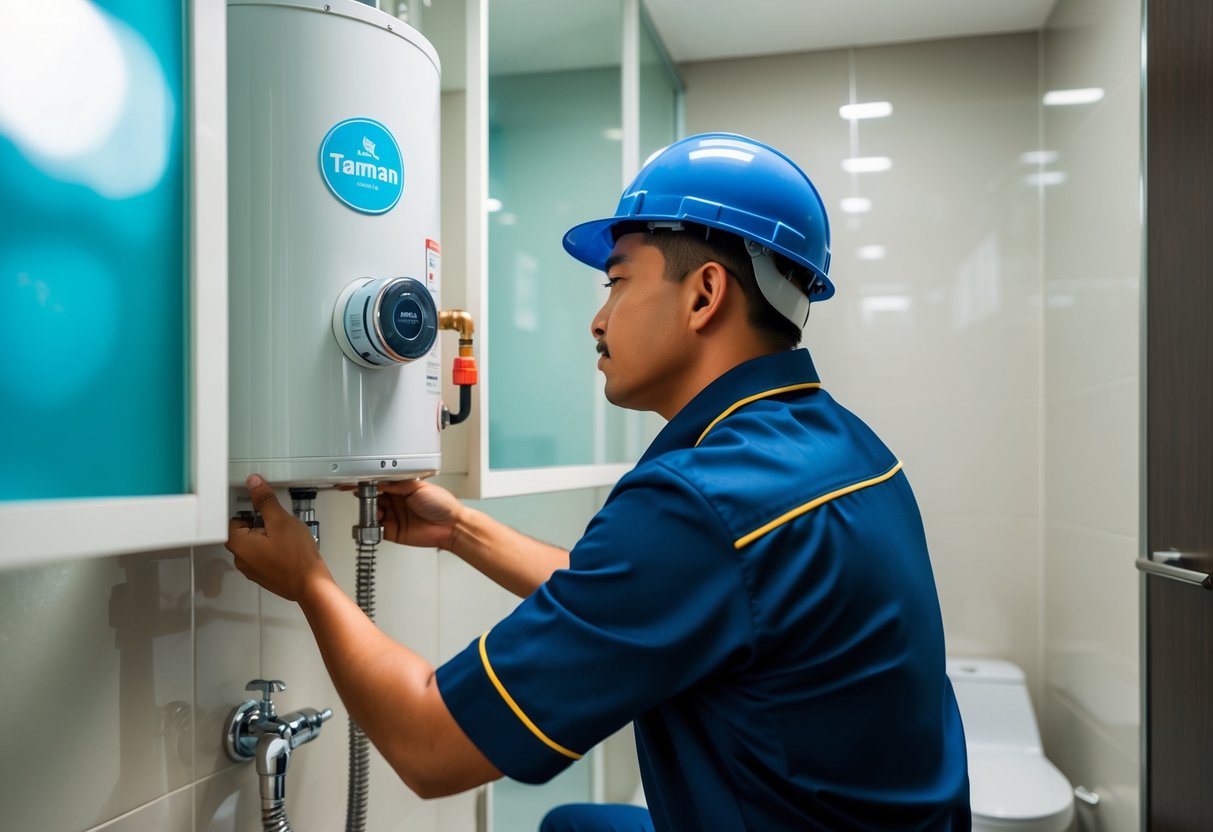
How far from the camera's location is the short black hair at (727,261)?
991mm

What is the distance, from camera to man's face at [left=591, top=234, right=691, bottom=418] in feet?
3.27

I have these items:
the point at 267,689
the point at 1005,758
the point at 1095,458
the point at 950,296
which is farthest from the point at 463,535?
the point at 950,296

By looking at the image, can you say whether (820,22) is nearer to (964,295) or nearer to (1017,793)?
(964,295)

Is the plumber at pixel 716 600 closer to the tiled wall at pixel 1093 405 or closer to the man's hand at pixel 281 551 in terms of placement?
the man's hand at pixel 281 551

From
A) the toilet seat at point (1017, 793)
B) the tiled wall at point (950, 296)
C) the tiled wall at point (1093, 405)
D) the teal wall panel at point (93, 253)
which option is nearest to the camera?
the teal wall panel at point (93, 253)

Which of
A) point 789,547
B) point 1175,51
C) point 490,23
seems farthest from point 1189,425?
point 490,23

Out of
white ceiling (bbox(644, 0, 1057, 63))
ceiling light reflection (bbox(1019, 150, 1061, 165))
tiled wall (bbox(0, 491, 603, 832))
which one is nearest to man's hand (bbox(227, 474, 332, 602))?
tiled wall (bbox(0, 491, 603, 832))

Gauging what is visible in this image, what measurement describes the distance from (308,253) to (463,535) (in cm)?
47

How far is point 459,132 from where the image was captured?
1.22 m

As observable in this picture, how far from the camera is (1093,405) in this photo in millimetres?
2053

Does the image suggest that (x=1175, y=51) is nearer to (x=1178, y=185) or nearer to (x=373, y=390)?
(x=1178, y=185)

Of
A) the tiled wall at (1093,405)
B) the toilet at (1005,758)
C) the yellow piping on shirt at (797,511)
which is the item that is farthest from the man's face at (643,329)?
the toilet at (1005,758)

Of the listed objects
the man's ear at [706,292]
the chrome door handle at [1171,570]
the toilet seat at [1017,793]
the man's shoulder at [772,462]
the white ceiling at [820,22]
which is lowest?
the toilet seat at [1017,793]

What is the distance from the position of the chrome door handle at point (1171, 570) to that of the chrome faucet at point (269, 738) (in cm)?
131
